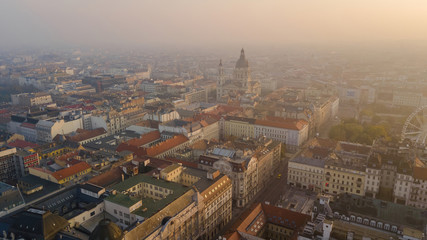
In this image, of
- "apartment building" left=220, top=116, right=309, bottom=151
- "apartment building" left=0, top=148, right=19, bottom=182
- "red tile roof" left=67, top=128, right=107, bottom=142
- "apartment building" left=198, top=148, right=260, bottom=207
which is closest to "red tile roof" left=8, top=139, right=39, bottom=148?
"apartment building" left=0, top=148, right=19, bottom=182

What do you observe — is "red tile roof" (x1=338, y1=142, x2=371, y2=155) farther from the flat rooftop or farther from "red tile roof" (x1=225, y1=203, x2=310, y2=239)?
the flat rooftop

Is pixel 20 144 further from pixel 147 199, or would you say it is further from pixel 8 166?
pixel 147 199

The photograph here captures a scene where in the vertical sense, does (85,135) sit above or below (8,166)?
above

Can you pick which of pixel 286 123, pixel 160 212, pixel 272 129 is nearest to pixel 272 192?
pixel 272 129

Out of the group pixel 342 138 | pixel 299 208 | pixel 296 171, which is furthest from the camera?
pixel 342 138

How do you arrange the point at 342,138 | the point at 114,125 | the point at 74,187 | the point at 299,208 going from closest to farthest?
the point at 74,187, the point at 299,208, the point at 342,138, the point at 114,125

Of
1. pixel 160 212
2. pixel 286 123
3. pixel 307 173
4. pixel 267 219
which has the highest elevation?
pixel 160 212

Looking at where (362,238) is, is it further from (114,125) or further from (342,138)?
(114,125)

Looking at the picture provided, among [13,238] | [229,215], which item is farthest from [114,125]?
[13,238]

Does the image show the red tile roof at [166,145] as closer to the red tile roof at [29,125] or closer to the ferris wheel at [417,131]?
the red tile roof at [29,125]
